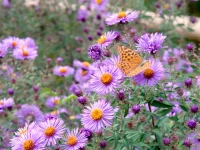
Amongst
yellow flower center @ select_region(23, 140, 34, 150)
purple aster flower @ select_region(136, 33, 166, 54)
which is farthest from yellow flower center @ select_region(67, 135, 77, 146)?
purple aster flower @ select_region(136, 33, 166, 54)

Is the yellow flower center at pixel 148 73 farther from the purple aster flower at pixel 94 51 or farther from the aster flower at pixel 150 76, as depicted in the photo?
the purple aster flower at pixel 94 51

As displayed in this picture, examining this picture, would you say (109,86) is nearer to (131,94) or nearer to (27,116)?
(131,94)

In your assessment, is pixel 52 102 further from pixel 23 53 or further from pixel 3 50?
pixel 3 50

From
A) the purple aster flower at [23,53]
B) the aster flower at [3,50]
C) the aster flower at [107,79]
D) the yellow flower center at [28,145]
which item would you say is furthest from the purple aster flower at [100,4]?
the yellow flower center at [28,145]

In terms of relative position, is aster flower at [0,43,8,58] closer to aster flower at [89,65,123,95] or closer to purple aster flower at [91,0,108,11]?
aster flower at [89,65,123,95]

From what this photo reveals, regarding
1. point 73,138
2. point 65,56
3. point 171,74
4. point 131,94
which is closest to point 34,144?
point 73,138

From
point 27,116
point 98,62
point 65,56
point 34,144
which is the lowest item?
point 34,144
